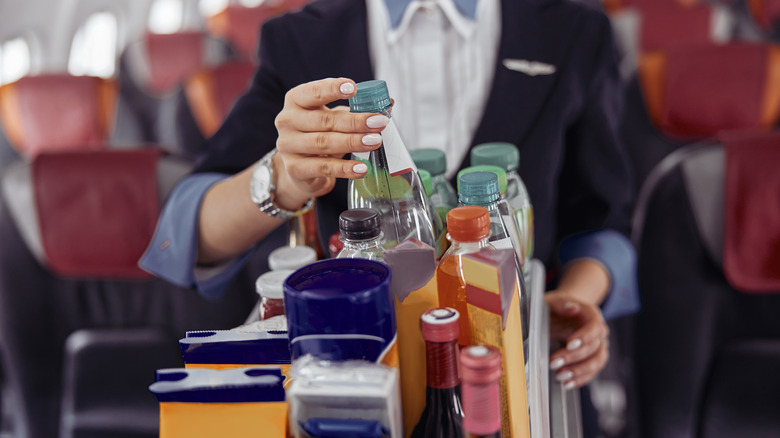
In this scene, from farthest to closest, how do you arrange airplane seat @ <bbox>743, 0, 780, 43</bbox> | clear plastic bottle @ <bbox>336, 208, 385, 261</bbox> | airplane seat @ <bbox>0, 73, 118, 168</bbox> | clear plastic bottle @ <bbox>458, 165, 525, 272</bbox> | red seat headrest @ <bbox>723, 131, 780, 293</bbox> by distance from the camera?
airplane seat @ <bbox>743, 0, 780, 43</bbox> < airplane seat @ <bbox>0, 73, 118, 168</bbox> < red seat headrest @ <bbox>723, 131, 780, 293</bbox> < clear plastic bottle @ <bbox>458, 165, 525, 272</bbox> < clear plastic bottle @ <bbox>336, 208, 385, 261</bbox>

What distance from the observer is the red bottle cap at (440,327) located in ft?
1.86

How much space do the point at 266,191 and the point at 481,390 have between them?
437mm

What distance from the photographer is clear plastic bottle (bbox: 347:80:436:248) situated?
702 mm

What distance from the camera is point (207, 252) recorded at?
3.59 ft

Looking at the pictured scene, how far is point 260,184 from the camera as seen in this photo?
897mm

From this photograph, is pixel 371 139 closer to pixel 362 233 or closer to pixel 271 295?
pixel 362 233

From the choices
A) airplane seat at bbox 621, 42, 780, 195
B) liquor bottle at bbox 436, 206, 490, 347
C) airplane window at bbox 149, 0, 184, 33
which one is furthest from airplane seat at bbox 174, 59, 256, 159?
airplane window at bbox 149, 0, 184, 33

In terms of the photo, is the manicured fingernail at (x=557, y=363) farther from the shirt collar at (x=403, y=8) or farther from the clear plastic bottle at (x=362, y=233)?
the shirt collar at (x=403, y=8)

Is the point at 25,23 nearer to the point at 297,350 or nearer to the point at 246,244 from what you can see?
Result: the point at 246,244

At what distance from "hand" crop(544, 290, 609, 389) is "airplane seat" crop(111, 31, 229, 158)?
3070 mm

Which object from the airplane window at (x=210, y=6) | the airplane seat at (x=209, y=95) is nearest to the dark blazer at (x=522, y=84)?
the airplane seat at (x=209, y=95)

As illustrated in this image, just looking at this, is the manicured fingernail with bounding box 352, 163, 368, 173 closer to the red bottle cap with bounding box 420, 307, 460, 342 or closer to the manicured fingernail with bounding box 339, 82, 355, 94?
the manicured fingernail with bounding box 339, 82, 355, 94

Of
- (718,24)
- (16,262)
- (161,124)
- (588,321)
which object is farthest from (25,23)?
(588,321)

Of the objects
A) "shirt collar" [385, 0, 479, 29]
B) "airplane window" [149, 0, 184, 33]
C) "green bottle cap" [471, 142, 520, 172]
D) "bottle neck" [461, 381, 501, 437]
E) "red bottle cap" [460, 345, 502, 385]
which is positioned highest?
"airplane window" [149, 0, 184, 33]
